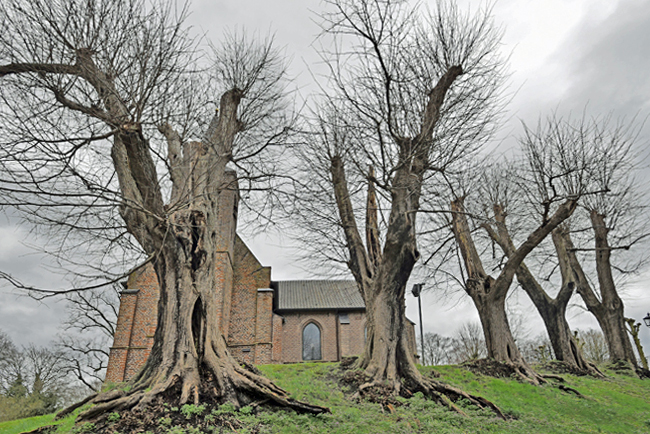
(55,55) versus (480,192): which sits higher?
(480,192)

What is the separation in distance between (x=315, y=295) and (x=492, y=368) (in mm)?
18041

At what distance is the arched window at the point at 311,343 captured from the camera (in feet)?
82.3

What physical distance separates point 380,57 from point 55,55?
4.82m

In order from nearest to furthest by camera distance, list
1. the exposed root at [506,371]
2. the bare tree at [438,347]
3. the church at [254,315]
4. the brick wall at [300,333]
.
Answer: the exposed root at [506,371]
the church at [254,315]
the brick wall at [300,333]
the bare tree at [438,347]

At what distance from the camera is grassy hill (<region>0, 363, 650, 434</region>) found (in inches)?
194

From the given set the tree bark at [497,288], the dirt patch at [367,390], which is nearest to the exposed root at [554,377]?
the tree bark at [497,288]

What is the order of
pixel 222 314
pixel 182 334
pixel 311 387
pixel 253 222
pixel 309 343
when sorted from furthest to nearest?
pixel 309 343, pixel 222 314, pixel 253 222, pixel 311 387, pixel 182 334

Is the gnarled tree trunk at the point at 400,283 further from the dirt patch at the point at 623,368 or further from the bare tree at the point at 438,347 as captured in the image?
the bare tree at the point at 438,347

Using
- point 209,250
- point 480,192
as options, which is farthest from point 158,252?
point 480,192

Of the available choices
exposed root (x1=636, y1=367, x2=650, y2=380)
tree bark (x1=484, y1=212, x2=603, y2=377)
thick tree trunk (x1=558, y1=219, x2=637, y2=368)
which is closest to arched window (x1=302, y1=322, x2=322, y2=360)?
tree bark (x1=484, y1=212, x2=603, y2=377)

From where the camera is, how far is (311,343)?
2527 centimetres

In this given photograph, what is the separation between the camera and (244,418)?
5.15 m

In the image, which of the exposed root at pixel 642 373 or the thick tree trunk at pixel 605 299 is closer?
the exposed root at pixel 642 373

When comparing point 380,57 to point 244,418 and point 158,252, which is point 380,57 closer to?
point 158,252
